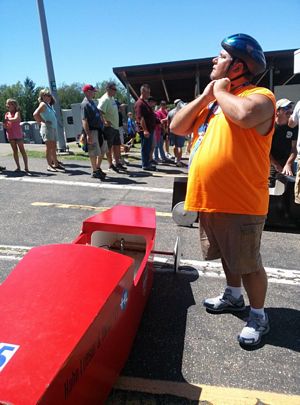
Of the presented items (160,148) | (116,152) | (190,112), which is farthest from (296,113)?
(160,148)

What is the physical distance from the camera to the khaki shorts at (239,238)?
2.34m

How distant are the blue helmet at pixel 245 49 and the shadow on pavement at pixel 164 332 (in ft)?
6.22

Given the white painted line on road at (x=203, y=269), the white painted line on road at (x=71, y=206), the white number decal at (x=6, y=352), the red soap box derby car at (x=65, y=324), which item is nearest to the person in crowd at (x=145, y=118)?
the white painted line on road at (x=71, y=206)

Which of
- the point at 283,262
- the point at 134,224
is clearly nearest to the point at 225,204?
the point at 134,224

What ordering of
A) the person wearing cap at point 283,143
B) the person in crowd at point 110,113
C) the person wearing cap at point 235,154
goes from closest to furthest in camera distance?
the person wearing cap at point 235,154, the person wearing cap at point 283,143, the person in crowd at point 110,113

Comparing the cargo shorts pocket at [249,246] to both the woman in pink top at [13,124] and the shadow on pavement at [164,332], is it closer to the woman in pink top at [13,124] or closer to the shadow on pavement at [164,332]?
the shadow on pavement at [164,332]

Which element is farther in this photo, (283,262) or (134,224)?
(283,262)

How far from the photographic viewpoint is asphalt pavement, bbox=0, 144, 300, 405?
2.14 m

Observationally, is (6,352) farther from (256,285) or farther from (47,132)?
(47,132)

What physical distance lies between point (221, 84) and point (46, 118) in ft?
21.7

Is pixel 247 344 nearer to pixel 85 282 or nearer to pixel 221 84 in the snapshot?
pixel 85 282

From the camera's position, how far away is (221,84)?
86.4 inches

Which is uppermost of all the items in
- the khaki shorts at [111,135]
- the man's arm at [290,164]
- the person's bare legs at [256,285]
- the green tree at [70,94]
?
the green tree at [70,94]

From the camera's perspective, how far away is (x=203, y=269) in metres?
3.70
